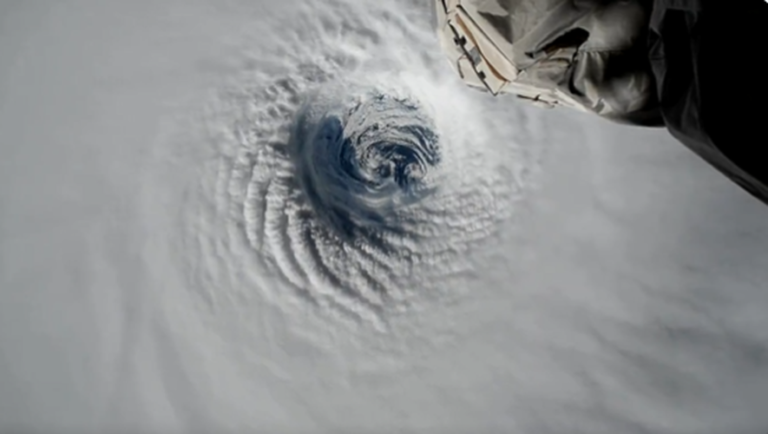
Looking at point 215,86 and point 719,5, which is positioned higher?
point 215,86

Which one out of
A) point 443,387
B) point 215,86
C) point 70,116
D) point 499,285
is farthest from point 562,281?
point 70,116

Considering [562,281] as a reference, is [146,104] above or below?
above

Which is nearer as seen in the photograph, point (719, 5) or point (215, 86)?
point (719, 5)

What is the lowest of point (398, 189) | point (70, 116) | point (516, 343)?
point (516, 343)

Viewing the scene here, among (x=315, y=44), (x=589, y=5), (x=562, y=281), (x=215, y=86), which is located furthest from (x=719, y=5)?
(x=215, y=86)

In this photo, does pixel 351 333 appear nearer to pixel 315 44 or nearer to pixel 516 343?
pixel 516 343

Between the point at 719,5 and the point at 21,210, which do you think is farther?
the point at 21,210
